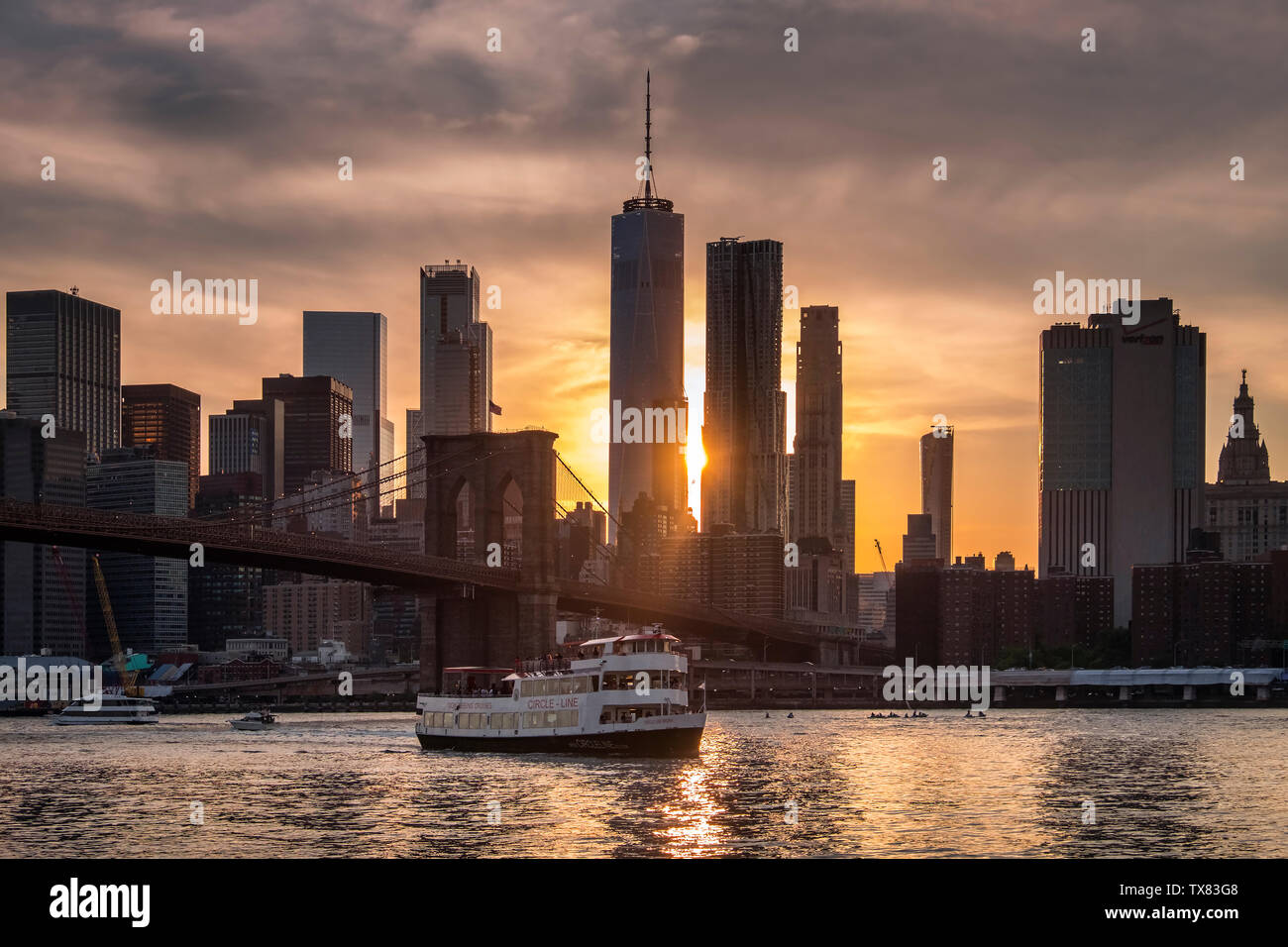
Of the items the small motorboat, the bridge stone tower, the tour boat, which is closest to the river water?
the tour boat

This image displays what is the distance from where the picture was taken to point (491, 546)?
452 ft

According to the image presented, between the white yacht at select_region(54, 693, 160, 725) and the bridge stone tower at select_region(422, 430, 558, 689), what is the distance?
30.7 meters

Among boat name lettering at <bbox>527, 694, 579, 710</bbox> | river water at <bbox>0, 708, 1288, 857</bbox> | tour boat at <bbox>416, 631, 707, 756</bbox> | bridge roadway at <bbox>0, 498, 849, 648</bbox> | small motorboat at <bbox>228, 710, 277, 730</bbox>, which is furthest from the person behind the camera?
small motorboat at <bbox>228, 710, 277, 730</bbox>

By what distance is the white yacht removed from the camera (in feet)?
A: 462

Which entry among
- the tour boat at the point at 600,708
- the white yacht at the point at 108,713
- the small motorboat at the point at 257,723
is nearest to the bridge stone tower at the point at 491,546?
the small motorboat at the point at 257,723

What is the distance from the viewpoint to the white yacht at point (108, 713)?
462 ft

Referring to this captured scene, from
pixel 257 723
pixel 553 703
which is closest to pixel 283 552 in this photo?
pixel 257 723

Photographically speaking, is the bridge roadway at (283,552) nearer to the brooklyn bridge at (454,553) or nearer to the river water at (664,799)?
the brooklyn bridge at (454,553)

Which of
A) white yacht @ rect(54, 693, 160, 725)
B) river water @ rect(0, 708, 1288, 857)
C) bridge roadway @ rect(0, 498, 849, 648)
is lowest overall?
white yacht @ rect(54, 693, 160, 725)

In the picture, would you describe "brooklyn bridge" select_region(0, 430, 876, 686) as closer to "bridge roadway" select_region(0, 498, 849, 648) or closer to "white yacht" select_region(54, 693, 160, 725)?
"bridge roadway" select_region(0, 498, 849, 648)

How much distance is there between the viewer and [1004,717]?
485ft
